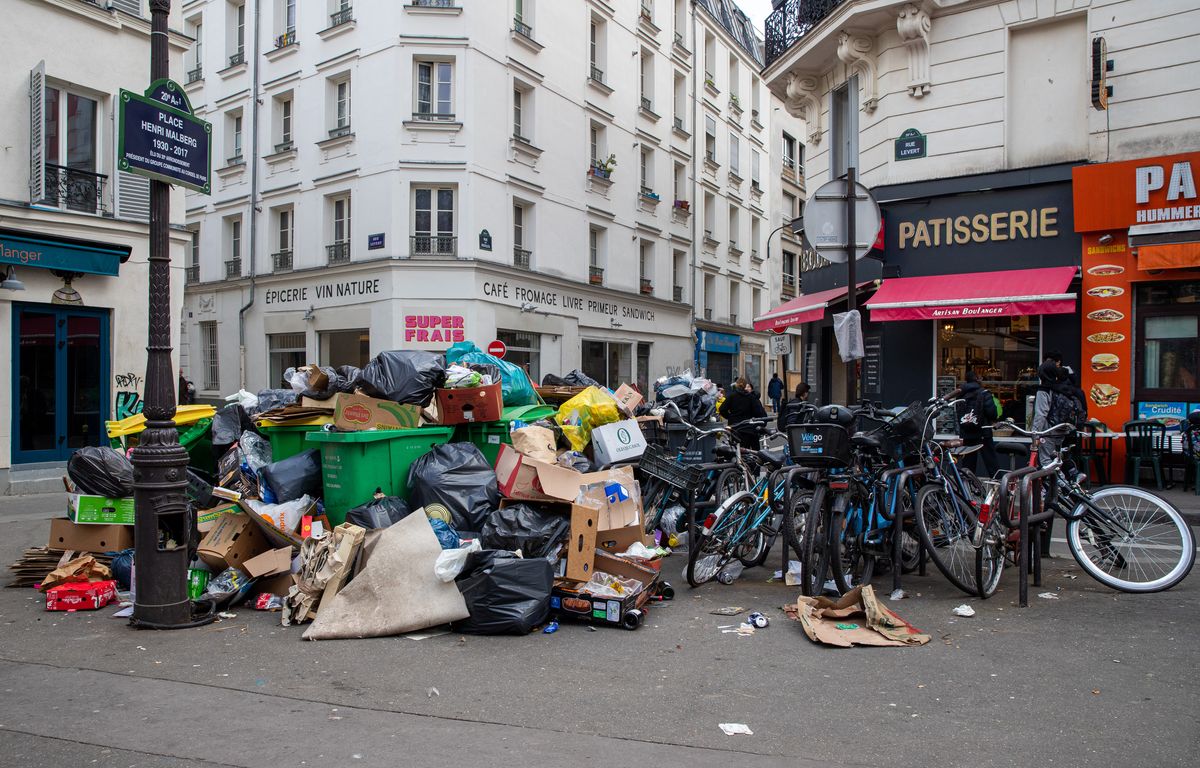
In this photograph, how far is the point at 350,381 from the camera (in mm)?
7184

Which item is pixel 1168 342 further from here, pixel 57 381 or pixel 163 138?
pixel 57 381

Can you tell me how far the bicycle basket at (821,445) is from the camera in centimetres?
559

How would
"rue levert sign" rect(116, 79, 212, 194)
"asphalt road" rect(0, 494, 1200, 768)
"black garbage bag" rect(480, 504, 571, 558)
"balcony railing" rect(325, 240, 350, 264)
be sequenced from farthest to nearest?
"balcony railing" rect(325, 240, 350, 264)
"black garbage bag" rect(480, 504, 571, 558)
"rue levert sign" rect(116, 79, 212, 194)
"asphalt road" rect(0, 494, 1200, 768)

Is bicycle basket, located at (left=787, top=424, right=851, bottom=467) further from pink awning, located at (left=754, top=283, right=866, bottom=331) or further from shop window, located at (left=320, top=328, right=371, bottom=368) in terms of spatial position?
shop window, located at (left=320, top=328, right=371, bottom=368)

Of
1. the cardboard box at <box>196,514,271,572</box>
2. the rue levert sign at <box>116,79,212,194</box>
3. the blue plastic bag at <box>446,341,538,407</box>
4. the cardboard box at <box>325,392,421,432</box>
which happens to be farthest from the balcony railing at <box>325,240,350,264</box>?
the cardboard box at <box>196,514,271,572</box>

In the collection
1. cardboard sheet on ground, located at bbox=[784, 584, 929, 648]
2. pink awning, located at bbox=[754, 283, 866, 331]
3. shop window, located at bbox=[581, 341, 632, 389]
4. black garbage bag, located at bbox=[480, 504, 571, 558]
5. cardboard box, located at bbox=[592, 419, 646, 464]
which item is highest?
pink awning, located at bbox=[754, 283, 866, 331]

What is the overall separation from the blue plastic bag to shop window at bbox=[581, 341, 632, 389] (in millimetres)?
17487

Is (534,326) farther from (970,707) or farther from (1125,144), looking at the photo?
(970,707)

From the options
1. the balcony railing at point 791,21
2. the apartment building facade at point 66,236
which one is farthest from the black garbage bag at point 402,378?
the balcony railing at point 791,21

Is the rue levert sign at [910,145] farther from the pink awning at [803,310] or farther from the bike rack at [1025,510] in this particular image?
the bike rack at [1025,510]

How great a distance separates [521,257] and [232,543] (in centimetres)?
1787

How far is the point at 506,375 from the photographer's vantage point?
813cm

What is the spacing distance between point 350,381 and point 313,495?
1.04 metres

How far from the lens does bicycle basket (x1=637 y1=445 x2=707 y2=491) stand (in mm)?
6793
